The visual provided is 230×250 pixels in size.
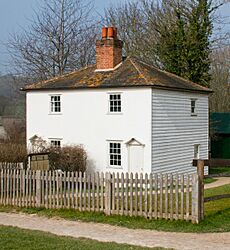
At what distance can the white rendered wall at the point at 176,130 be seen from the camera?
26.2 metres

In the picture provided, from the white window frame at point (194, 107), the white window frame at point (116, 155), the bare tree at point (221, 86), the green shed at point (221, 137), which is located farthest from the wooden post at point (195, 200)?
the bare tree at point (221, 86)

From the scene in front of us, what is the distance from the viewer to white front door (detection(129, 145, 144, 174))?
26016mm

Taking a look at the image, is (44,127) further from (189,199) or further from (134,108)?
(189,199)

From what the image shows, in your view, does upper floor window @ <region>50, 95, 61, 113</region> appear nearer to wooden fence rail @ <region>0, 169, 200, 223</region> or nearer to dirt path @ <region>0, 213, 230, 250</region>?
wooden fence rail @ <region>0, 169, 200, 223</region>

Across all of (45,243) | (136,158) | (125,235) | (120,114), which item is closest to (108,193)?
(125,235)

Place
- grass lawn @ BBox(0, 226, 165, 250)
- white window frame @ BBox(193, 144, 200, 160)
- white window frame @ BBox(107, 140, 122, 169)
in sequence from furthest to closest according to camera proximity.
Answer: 1. white window frame @ BBox(193, 144, 200, 160)
2. white window frame @ BBox(107, 140, 122, 169)
3. grass lawn @ BBox(0, 226, 165, 250)

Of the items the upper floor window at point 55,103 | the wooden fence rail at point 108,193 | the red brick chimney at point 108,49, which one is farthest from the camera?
the upper floor window at point 55,103

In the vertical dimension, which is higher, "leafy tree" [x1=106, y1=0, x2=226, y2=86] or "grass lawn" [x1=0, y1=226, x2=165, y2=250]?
"leafy tree" [x1=106, y1=0, x2=226, y2=86]

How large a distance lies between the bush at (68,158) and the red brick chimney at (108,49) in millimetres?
5025

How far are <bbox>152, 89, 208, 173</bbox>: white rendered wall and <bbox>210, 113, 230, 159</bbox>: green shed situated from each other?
11201 mm

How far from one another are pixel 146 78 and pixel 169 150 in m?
4.17

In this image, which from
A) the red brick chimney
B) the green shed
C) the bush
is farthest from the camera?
the green shed

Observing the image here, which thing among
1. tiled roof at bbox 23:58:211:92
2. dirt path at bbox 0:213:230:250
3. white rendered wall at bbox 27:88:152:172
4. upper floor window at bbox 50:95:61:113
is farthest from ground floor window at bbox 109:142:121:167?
dirt path at bbox 0:213:230:250

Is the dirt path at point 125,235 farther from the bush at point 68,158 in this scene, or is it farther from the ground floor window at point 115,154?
the ground floor window at point 115,154
